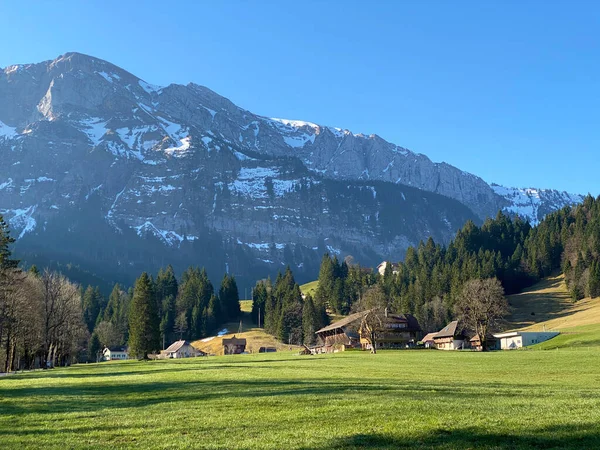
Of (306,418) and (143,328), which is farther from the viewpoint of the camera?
(143,328)

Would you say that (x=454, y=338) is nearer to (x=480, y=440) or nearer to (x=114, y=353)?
(x=114, y=353)

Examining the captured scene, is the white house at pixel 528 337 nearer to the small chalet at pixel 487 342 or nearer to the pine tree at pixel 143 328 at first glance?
the small chalet at pixel 487 342

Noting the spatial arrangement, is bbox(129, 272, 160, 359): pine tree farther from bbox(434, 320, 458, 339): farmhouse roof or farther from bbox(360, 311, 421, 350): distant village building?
bbox(434, 320, 458, 339): farmhouse roof

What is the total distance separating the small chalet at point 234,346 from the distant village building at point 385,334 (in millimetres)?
19623

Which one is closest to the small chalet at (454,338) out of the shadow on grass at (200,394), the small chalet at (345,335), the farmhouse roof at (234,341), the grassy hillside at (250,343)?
the small chalet at (345,335)

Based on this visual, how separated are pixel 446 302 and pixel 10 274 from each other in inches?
4167

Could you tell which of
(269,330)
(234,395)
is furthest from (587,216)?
(234,395)

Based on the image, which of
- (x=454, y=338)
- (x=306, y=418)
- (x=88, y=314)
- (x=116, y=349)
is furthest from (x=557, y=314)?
(x=88, y=314)

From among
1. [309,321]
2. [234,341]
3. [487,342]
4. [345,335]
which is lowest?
[487,342]

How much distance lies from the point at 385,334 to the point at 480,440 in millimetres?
114039

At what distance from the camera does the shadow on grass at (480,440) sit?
1378 cm

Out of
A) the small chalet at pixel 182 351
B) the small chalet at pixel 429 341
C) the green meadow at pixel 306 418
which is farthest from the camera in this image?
the small chalet at pixel 182 351

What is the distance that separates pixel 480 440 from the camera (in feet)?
47.3

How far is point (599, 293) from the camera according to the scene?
13038cm
